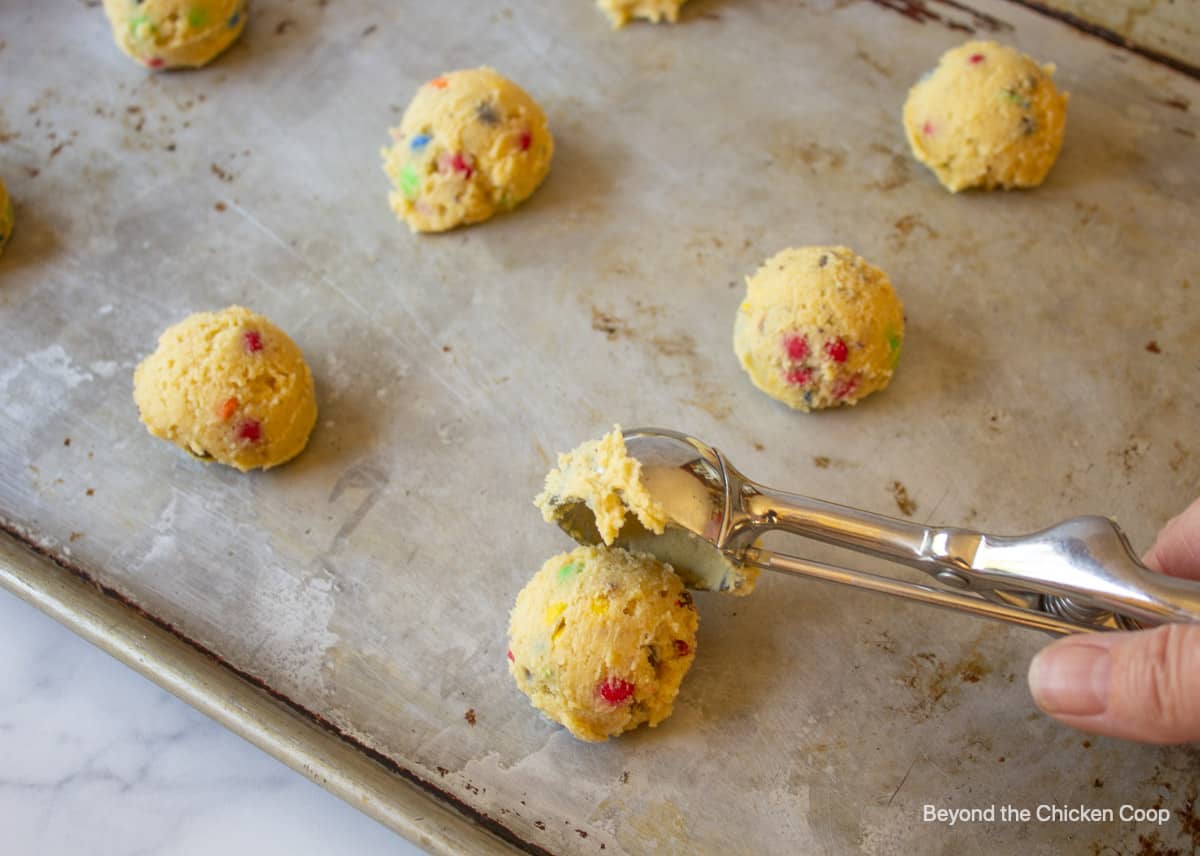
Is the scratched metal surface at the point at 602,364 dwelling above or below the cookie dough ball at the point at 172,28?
below

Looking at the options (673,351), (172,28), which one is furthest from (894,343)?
(172,28)

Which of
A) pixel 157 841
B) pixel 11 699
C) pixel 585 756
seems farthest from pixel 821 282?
pixel 11 699

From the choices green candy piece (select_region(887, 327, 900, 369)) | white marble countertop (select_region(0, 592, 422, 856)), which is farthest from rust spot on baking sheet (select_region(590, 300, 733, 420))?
white marble countertop (select_region(0, 592, 422, 856))

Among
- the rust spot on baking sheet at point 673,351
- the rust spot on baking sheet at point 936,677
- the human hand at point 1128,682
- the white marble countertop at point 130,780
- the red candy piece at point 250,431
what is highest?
the human hand at point 1128,682

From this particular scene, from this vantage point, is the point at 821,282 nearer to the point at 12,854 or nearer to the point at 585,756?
the point at 585,756

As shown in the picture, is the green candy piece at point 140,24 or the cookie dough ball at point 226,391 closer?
the cookie dough ball at point 226,391

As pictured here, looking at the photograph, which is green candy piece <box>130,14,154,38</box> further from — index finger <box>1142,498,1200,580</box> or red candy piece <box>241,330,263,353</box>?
index finger <box>1142,498,1200,580</box>

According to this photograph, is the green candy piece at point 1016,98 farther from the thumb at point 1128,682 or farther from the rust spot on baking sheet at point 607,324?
the thumb at point 1128,682

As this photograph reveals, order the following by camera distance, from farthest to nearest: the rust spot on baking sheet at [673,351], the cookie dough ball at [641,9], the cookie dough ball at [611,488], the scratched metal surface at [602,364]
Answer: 1. the cookie dough ball at [641,9]
2. the rust spot on baking sheet at [673,351]
3. the scratched metal surface at [602,364]
4. the cookie dough ball at [611,488]

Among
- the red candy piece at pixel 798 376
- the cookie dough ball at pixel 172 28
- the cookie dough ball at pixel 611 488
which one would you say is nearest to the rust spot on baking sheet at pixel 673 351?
the red candy piece at pixel 798 376
